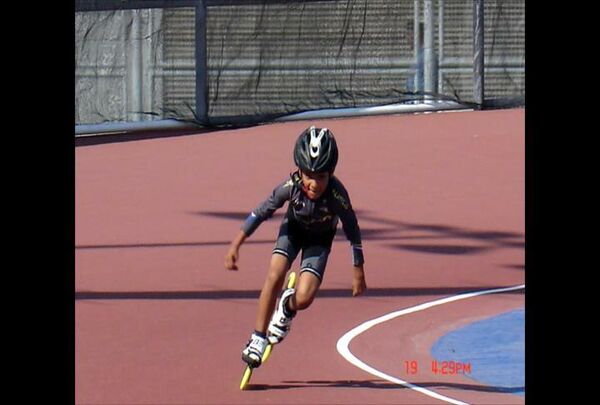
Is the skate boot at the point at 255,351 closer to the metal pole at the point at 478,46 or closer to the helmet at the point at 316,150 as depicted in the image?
the helmet at the point at 316,150

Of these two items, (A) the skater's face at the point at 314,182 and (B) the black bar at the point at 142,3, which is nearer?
(A) the skater's face at the point at 314,182

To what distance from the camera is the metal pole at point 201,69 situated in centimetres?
2131

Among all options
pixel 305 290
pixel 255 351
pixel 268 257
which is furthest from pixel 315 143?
pixel 268 257

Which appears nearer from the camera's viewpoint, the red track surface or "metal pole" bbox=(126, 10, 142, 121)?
the red track surface

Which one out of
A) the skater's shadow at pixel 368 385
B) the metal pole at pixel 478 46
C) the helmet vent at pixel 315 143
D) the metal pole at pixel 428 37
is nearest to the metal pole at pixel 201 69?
the metal pole at pixel 428 37

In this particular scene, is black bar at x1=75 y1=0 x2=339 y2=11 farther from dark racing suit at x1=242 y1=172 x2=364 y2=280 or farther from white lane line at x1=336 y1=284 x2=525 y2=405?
dark racing suit at x1=242 y1=172 x2=364 y2=280

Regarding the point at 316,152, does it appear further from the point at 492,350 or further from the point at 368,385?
the point at 492,350

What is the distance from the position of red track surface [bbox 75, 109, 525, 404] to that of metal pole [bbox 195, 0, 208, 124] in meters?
0.81

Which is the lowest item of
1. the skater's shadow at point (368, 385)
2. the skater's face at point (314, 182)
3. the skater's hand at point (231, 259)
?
the skater's shadow at point (368, 385)

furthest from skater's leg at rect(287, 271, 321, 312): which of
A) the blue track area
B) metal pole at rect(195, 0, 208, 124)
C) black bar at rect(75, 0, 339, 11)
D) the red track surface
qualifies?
metal pole at rect(195, 0, 208, 124)

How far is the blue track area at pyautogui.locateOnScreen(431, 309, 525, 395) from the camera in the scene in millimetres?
8106

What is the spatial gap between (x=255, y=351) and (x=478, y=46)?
1598 cm

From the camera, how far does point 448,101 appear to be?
74.6 feet
